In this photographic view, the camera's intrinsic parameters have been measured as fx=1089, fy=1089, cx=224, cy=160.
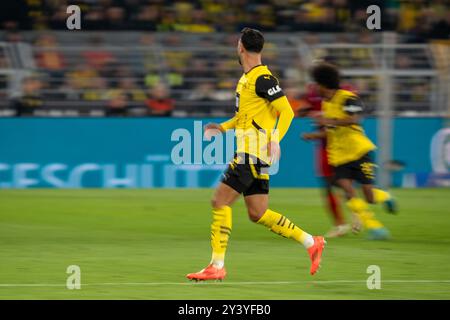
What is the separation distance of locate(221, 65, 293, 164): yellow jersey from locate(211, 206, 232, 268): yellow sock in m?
0.60

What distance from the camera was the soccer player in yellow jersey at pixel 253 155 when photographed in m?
9.92

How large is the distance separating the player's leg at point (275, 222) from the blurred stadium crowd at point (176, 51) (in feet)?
42.3

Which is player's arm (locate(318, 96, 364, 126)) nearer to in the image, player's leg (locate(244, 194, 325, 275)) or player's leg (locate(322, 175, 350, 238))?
player's leg (locate(322, 175, 350, 238))

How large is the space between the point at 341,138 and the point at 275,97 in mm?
3823

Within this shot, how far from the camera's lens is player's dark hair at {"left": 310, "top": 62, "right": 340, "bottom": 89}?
43.0 feet

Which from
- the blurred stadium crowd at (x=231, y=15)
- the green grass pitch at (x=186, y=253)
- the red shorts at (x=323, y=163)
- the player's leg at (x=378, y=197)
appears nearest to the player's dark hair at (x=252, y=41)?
the green grass pitch at (x=186, y=253)

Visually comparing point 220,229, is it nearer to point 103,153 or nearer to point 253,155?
point 253,155

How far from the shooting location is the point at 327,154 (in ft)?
45.0

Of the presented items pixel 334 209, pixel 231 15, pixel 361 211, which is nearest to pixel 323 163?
pixel 334 209

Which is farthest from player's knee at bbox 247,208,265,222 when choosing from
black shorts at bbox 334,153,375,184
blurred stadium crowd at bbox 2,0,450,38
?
blurred stadium crowd at bbox 2,0,450,38

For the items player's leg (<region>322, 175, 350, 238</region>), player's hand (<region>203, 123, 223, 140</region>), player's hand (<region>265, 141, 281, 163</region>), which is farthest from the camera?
player's leg (<region>322, 175, 350, 238</region>)

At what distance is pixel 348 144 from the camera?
44.5 ft
